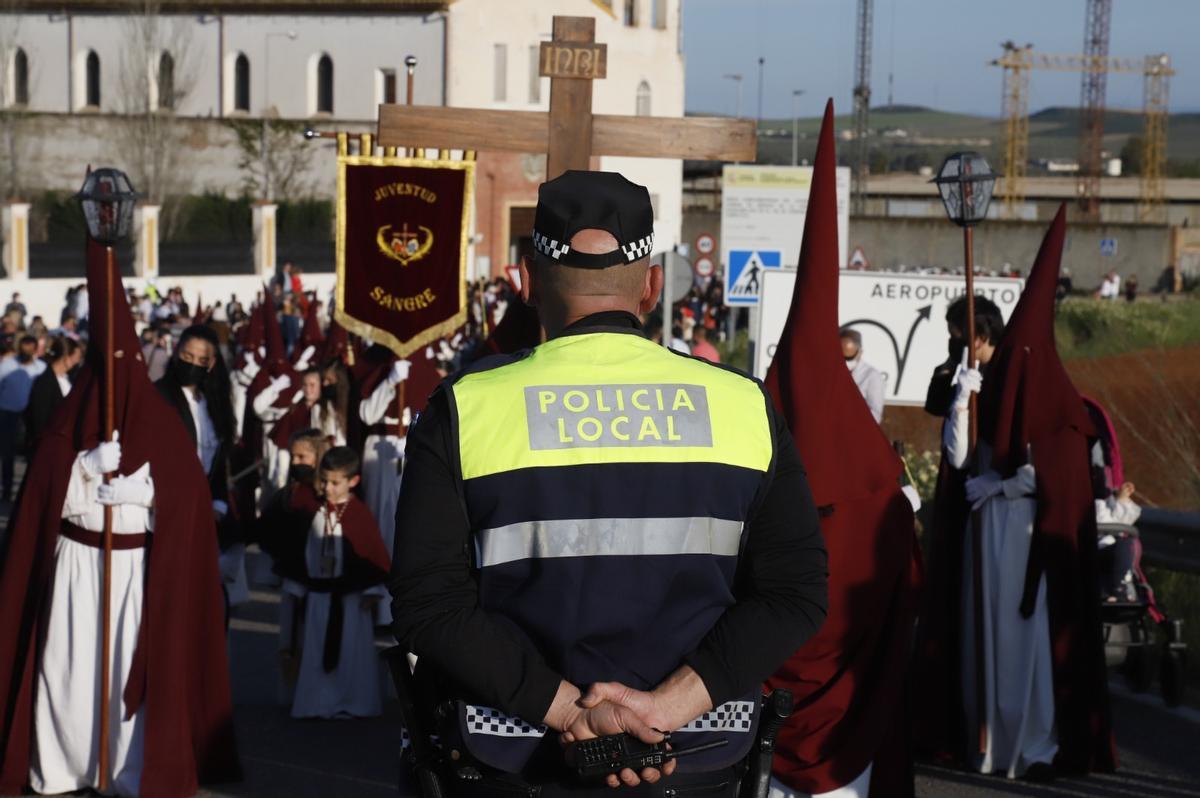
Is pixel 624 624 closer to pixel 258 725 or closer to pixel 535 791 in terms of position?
pixel 535 791

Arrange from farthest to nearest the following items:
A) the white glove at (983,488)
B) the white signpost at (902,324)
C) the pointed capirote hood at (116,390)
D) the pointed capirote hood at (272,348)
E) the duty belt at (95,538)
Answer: the pointed capirote hood at (272,348), the white signpost at (902,324), the white glove at (983,488), the duty belt at (95,538), the pointed capirote hood at (116,390)

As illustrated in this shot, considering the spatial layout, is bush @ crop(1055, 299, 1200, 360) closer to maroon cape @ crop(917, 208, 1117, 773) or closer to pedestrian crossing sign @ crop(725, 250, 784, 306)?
pedestrian crossing sign @ crop(725, 250, 784, 306)

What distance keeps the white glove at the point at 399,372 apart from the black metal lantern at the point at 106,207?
455cm

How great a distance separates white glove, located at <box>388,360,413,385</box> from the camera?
11.9m

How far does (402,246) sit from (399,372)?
1523mm

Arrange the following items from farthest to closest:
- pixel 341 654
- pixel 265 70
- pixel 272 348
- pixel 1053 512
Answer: pixel 265 70 < pixel 272 348 < pixel 341 654 < pixel 1053 512

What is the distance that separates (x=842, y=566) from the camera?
21.1 ft

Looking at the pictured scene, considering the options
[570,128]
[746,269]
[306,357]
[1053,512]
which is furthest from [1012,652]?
[306,357]

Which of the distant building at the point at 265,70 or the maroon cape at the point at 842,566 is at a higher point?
the distant building at the point at 265,70

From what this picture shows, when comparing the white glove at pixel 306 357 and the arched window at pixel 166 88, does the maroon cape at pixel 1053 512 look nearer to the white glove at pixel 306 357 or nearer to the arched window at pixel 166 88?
the white glove at pixel 306 357

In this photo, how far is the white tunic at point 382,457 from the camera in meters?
12.3

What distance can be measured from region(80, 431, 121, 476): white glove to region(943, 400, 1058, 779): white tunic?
3.41 m

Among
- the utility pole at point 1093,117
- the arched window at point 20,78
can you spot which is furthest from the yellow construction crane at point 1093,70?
the arched window at point 20,78

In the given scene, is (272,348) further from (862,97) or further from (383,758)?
(862,97)
